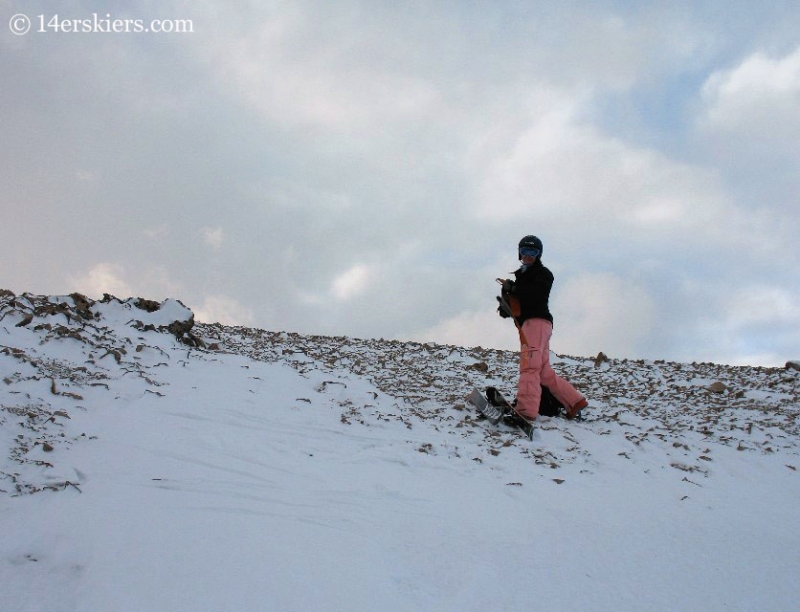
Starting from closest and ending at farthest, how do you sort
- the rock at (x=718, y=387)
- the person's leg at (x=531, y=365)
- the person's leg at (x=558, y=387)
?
Answer: the person's leg at (x=531, y=365) → the person's leg at (x=558, y=387) → the rock at (x=718, y=387)

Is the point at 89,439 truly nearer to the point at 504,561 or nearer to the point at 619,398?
the point at 504,561

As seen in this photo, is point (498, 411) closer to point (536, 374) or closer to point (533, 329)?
point (536, 374)

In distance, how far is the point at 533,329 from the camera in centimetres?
731

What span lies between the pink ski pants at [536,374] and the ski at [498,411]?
0.20 meters

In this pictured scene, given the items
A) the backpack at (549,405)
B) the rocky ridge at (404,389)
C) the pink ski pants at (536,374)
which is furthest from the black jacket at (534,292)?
the rocky ridge at (404,389)

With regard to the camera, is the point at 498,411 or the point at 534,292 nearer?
the point at 498,411

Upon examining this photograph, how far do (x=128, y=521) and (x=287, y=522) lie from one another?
40.8 inches

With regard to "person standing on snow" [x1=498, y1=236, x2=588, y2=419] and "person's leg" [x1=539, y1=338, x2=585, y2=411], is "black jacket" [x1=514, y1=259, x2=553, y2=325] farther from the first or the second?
"person's leg" [x1=539, y1=338, x2=585, y2=411]

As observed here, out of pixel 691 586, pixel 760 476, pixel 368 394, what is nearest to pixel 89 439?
pixel 368 394

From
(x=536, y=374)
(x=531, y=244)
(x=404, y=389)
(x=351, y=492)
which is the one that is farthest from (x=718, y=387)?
(x=351, y=492)

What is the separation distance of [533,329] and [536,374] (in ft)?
1.86

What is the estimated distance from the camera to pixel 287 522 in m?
4.07

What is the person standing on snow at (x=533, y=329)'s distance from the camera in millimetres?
7168

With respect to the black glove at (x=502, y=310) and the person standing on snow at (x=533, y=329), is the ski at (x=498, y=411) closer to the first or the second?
the person standing on snow at (x=533, y=329)
